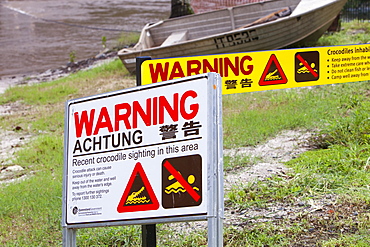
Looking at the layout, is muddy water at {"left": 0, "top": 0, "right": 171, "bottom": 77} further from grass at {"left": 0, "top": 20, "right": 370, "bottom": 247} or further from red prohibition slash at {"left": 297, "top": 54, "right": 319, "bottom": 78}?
red prohibition slash at {"left": 297, "top": 54, "right": 319, "bottom": 78}

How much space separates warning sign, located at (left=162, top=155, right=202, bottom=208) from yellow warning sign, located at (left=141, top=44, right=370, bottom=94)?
947mm

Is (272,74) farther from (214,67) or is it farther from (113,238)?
(113,238)

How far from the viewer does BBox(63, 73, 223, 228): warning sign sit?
2328 mm

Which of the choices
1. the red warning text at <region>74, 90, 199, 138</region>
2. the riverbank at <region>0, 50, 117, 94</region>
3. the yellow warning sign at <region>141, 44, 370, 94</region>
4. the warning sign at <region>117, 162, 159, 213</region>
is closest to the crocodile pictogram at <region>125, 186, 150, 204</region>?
the warning sign at <region>117, 162, 159, 213</region>

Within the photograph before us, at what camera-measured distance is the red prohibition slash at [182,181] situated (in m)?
2.31

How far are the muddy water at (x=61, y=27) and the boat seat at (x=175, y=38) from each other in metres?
5.27

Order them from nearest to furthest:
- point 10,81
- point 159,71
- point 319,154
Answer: point 159,71 → point 319,154 → point 10,81

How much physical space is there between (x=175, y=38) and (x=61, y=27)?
1085 centimetres

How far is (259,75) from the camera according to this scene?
3.39m

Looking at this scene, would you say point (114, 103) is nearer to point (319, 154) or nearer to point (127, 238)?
point (127, 238)

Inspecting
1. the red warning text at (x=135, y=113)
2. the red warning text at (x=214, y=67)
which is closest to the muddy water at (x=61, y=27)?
the red warning text at (x=214, y=67)

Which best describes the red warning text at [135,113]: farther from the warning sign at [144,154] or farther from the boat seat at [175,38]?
the boat seat at [175,38]

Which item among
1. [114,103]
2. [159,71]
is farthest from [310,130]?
[114,103]

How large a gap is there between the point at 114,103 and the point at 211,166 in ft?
2.19
